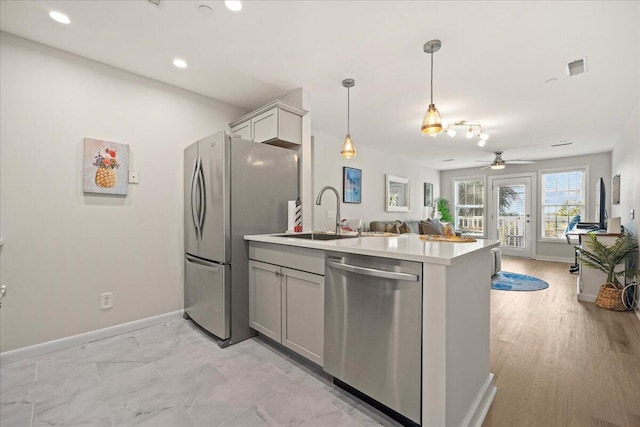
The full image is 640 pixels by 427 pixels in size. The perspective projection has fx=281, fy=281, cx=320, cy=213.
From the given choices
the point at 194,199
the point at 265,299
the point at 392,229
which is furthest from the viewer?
the point at 392,229

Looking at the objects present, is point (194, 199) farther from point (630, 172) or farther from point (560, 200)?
point (560, 200)

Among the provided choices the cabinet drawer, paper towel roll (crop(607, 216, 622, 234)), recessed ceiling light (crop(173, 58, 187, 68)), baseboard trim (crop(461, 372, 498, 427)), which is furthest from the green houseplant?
recessed ceiling light (crop(173, 58, 187, 68))

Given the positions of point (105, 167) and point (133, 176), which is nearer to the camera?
point (105, 167)

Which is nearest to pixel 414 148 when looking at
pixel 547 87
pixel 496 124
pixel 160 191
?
pixel 496 124

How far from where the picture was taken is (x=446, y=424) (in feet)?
4.07

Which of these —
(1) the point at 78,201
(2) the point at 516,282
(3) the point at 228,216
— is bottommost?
(2) the point at 516,282

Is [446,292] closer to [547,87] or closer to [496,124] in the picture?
[547,87]

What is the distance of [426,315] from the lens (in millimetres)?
1282

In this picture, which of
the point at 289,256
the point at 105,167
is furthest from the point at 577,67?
the point at 105,167

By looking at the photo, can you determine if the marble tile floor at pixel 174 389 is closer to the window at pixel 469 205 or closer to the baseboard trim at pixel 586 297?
the baseboard trim at pixel 586 297

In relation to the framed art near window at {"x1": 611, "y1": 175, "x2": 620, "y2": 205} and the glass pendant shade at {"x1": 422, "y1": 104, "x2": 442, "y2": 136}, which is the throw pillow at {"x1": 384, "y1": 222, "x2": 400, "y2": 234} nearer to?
the glass pendant shade at {"x1": 422, "y1": 104, "x2": 442, "y2": 136}

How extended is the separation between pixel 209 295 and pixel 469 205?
791cm

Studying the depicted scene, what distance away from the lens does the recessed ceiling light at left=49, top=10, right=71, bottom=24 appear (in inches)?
75.7

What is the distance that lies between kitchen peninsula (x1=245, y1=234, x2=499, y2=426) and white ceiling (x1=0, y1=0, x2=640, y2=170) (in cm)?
157
